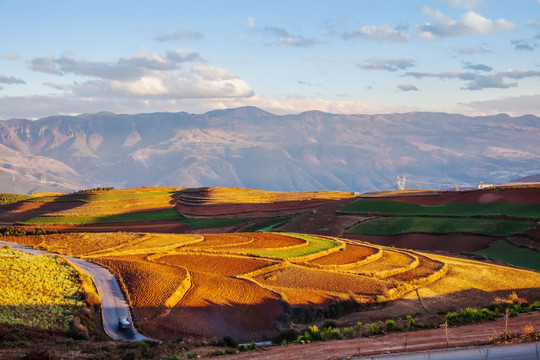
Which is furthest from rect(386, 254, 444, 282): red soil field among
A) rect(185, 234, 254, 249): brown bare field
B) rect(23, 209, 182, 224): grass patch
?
rect(23, 209, 182, 224): grass patch

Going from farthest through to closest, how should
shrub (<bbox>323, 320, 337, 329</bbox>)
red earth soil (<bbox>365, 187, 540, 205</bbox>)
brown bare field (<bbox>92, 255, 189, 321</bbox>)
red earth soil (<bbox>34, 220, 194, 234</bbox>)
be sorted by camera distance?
red earth soil (<bbox>34, 220, 194, 234</bbox>)
red earth soil (<bbox>365, 187, 540, 205</bbox>)
brown bare field (<bbox>92, 255, 189, 321</bbox>)
shrub (<bbox>323, 320, 337, 329</bbox>)

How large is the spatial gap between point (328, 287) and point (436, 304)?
6.62 meters

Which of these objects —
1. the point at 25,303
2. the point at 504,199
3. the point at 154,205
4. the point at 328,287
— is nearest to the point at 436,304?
the point at 328,287

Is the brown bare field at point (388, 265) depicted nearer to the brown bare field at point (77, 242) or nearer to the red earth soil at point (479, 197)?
the brown bare field at point (77, 242)

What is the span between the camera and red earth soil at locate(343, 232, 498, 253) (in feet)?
192

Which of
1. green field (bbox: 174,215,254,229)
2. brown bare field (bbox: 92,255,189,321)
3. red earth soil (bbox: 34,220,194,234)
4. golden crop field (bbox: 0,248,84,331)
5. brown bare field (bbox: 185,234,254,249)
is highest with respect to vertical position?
golden crop field (bbox: 0,248,84,331)

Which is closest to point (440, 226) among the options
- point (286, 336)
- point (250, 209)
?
point (250, 209)

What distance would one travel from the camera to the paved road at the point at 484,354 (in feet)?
63.6

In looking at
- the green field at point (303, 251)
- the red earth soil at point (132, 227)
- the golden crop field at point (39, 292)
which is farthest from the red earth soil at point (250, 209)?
the golden crop field at point (39, 292)

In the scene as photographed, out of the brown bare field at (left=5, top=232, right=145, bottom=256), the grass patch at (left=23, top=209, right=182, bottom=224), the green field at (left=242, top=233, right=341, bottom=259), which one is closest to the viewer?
the green field at (left=242, top=233, right=341, bottom=259)

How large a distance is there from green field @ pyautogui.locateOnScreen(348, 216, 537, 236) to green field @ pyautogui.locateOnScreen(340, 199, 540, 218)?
3.06 m

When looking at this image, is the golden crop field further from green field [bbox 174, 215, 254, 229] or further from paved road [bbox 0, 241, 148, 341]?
green field [bbox 174, 215, 254, 229]

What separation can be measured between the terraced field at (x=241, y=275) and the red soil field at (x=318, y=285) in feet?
0.21

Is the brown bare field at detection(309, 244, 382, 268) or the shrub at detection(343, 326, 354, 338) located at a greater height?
the shrub at detection(343, 326, 354, 338)
